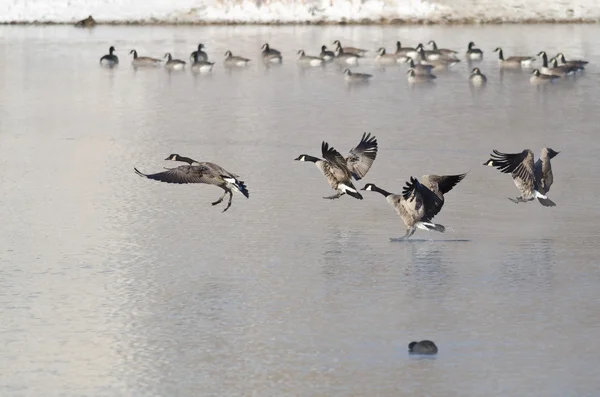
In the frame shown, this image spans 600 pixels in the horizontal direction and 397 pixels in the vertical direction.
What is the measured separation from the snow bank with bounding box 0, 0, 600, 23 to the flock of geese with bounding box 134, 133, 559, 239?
33.4 m

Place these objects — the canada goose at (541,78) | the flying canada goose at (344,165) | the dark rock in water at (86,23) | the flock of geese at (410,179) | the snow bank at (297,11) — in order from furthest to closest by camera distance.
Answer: the snow bank at (297,11) < the dark rock in water at (86,23) < the canada goose at (541,78) < the flying canada goose at (344,165) < the flock of geese at (410,179)

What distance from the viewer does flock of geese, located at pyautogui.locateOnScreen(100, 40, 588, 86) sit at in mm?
26453

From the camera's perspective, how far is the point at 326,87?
25.4m

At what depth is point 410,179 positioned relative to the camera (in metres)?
12.2

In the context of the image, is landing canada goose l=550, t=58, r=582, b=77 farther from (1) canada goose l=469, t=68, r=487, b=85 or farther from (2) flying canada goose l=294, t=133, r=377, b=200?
(2) flying canada goose l=294, t=133, r=377, b=200

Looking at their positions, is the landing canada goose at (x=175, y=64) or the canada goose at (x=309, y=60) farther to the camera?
the canada goose at (x=309, y=60)

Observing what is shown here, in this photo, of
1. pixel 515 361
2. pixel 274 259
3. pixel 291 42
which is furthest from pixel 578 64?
pixel 515 361

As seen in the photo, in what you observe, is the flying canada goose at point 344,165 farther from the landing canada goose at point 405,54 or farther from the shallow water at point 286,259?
the landing canada goose at point 405,54

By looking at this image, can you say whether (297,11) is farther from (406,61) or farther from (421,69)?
(421,69)

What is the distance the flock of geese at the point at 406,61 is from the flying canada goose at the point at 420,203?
14345 millimetres

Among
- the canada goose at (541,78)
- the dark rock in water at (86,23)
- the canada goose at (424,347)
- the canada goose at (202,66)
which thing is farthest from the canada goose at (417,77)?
the dark rock in water at (86,23)

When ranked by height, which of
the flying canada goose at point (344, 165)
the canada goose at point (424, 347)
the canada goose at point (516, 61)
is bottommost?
the canada goose at point (516, 61)

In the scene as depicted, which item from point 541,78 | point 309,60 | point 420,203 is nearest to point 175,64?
point 309,60

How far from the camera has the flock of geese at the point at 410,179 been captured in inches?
437
